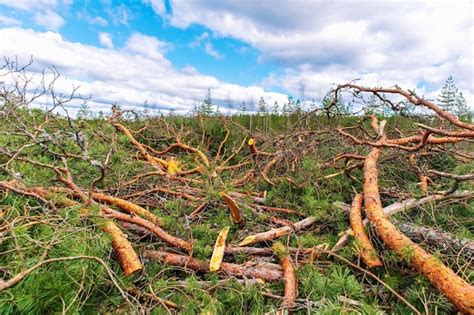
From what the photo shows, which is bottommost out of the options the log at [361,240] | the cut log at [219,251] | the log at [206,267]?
the log at [206,267]

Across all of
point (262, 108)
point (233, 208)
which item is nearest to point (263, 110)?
point (262, 108)

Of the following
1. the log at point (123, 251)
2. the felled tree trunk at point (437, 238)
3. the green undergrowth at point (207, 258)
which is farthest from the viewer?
the felled tree trunk at point (437, 238)

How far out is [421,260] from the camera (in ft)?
7.49

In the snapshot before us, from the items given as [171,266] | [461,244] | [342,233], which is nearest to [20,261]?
[171,266]

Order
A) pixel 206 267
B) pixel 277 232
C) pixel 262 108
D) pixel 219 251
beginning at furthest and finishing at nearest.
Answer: pixel 262 108
pixel 277 232
pixel 219 251
pixel 206 267

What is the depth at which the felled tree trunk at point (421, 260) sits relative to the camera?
1986 millimetres

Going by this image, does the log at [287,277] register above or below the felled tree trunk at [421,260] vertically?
below

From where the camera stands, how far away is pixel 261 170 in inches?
173

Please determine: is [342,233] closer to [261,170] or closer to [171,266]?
[171,266]

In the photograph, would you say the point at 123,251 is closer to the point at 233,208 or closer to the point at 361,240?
the point at 233,208

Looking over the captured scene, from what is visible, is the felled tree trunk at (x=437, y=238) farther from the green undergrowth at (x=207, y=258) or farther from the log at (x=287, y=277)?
the log at (x=287, y=277)

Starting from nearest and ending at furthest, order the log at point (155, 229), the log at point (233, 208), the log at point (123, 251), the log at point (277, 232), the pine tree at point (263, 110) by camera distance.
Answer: the log at point (123, 251)
the log at point (155, 229)
the log at point (277, 232)
the log at point (233, 208)
the pine tree at point (263, 110)

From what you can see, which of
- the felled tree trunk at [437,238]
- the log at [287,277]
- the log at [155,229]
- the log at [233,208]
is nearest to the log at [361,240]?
the felled tree trunk at [437,238]

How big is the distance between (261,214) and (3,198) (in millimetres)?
2076
